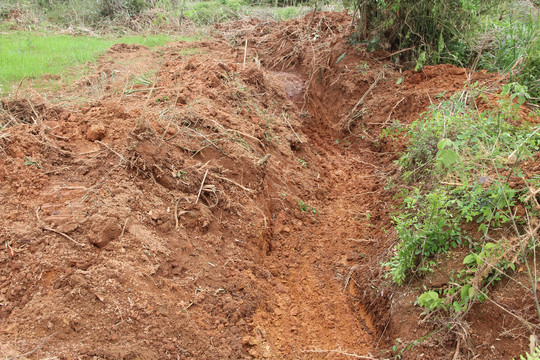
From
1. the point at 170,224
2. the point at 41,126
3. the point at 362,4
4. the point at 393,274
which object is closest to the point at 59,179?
the point at 41,126

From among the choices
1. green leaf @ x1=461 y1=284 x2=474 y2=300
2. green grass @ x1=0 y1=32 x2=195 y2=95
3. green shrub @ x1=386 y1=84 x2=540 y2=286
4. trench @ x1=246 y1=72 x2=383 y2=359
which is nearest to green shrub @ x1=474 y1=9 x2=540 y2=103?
green shrub @ x1=386 y1=84 x2=540 y2=286

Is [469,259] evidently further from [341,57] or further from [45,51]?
[45,51]

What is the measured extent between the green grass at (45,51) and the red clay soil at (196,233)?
1.07m

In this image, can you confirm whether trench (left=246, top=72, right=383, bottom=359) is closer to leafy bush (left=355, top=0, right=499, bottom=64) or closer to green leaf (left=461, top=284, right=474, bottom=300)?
green leaf (left=461, top=284, right=474, bottom=300)

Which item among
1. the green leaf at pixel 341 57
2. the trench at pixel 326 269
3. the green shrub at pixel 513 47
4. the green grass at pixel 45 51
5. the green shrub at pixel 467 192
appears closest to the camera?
the green shrub at pixel 467 192

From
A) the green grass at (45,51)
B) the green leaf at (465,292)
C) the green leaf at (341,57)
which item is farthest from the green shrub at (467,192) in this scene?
the green grass at (45,51)

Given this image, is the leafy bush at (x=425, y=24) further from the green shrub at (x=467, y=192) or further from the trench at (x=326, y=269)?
the green shrub at (x=467, y=192)

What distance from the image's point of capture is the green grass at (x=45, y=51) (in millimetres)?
5871

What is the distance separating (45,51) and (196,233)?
5780 mm

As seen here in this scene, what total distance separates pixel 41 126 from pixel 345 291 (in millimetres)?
3107

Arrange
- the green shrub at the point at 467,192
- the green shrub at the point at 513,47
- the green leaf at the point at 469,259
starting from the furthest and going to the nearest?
the green shrub at the point at 513,47 → the green shrub at the point at 467,192 → the green leaf at the point at 469,259

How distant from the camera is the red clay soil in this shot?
8.53 ft

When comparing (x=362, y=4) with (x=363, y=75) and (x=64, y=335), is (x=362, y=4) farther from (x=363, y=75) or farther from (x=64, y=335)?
(x=64, y=335)

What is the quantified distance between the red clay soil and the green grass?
107 cm
